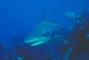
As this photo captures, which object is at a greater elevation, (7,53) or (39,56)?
(7,53)

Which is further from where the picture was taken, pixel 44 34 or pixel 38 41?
pixel 44 34

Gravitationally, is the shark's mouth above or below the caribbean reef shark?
below

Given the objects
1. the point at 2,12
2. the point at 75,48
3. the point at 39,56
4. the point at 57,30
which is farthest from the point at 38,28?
the point at 2,12

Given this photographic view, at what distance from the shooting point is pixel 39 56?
21.7ft

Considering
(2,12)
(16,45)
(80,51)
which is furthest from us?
(2,12)

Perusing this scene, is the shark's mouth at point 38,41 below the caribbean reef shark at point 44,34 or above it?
below

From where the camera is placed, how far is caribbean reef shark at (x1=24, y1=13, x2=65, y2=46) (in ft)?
11.2

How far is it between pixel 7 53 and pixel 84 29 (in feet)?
13.4

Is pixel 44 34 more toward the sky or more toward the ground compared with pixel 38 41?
more toward the sky

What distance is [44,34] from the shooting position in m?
3.64

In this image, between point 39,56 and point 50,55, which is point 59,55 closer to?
point 50,55

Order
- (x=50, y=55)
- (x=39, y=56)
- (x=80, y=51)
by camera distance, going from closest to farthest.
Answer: (x=80, y=51) → (x=50, y=55) → (x=39, y=56)

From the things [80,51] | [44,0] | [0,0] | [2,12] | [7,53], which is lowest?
[80,51]

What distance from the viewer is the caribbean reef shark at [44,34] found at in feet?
11.2
